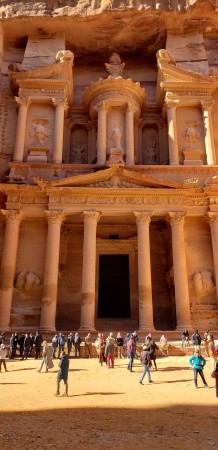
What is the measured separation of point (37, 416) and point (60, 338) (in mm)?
7287

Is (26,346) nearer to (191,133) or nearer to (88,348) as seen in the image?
(88,348)

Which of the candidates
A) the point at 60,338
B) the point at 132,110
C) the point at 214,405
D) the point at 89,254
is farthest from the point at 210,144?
the point at 214,405

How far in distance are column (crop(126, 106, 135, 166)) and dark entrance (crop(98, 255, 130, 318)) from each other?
616cm

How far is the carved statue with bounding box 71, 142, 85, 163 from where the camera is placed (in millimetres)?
26766

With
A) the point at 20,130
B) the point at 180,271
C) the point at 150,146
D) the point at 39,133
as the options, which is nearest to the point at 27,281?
the point at 180,271

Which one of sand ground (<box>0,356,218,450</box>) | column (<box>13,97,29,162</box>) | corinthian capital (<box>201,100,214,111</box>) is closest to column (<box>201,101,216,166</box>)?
corinthian capital (<box>201,100,214,111</box>)

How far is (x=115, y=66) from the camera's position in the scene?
27.7 m

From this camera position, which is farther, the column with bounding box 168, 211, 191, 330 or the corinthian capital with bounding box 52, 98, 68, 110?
the corinthian capital with bounding box 52, 98, 68, 110

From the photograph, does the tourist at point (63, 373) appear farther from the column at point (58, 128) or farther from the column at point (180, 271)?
the column at point (58, 128)

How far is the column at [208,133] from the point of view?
78.0 feet

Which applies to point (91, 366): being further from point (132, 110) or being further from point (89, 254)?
point (132, 110)

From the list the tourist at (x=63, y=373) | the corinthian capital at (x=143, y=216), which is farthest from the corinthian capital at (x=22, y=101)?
the tourist at (x=63, y=373)

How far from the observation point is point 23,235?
2203 cm

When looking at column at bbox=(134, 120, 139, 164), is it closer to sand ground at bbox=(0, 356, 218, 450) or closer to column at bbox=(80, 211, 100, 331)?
column at bbox=(80, 211, 100, 331)
